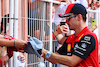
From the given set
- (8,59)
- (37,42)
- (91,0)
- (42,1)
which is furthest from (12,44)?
(91,0)

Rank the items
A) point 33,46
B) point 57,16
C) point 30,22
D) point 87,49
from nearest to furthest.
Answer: point 33,46 < point 87,49 < point 30,22 < point 57,16

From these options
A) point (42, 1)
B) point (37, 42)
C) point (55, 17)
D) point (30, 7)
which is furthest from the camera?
point (55, 17)

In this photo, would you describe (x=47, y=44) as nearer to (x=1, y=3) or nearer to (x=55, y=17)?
(x=55, y=17)

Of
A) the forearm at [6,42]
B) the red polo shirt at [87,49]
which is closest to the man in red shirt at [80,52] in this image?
the red polo shirt at [87,49]

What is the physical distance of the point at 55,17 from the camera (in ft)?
15.9

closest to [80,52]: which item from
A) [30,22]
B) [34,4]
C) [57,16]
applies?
[30,22]

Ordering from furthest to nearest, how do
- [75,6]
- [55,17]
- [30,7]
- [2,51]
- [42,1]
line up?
[55,17] < [42,1] < [30,7] < [75,6] < [2,51]

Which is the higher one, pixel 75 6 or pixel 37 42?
pixel 75 6

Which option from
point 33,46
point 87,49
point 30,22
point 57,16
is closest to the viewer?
point 33,46

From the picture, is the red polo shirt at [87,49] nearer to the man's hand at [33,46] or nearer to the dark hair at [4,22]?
the man's hand at [33,46]

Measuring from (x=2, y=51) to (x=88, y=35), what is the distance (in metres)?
1.22

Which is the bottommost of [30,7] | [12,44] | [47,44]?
[47,44]

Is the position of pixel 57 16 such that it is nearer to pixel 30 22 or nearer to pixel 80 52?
Answer: pixel 30 22

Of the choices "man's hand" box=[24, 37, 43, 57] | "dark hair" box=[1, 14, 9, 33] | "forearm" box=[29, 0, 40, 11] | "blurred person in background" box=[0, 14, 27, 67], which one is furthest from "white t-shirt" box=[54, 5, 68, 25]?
"man's hand" box=[24, 37, 43, 57]
